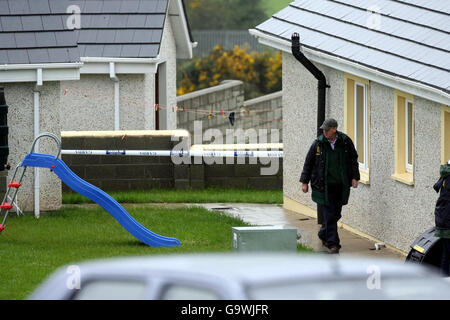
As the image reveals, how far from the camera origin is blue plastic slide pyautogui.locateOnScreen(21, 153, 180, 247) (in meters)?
13.8

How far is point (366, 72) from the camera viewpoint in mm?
14117

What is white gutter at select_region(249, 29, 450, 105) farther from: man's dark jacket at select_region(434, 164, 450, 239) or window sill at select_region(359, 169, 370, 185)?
window sill at select_region(359, 169, 370, 185)

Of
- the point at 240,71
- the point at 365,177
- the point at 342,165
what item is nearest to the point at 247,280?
the point at 342,165

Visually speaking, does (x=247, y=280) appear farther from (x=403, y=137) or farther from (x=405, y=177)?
(x=403, y=137)

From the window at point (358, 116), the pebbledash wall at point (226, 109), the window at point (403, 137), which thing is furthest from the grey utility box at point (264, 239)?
the pebbledash wall at point (226, 109)

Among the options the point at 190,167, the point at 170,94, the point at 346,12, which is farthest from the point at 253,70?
the point at 346,12

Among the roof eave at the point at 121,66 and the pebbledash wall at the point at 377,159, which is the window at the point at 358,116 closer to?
the pebbledash wall at the point at 377,159

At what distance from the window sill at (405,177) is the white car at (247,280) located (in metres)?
7.60

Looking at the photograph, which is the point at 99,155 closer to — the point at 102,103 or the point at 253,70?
the point at 102,103

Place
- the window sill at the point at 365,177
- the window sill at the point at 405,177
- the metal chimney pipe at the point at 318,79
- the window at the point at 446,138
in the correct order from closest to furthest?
the window at the point at 446,138, the window sill at the point at 405,177, the window sill at the point at 365,177, the metal chimney pipe at the point at 318,79

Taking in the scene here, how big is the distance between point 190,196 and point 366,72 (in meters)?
5.80

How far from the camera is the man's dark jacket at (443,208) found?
1052cm

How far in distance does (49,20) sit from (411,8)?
559cm
